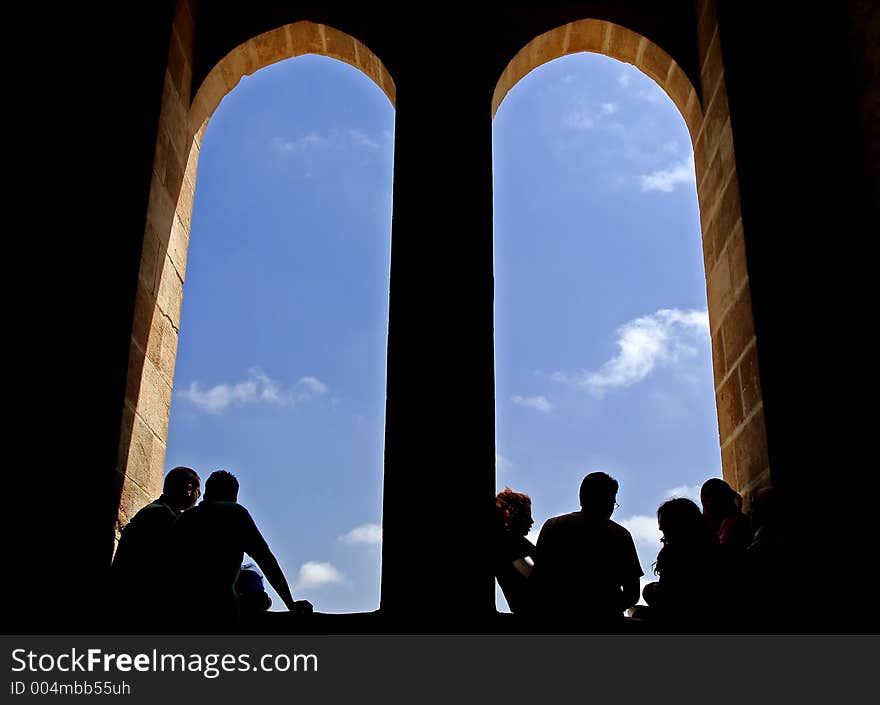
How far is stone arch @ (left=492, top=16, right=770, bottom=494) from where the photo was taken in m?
4.08

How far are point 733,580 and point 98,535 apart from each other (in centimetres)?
243

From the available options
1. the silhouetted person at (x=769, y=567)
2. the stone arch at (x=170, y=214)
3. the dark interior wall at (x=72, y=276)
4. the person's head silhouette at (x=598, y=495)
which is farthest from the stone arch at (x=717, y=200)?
the dark interior wall at (x=72, y=276)

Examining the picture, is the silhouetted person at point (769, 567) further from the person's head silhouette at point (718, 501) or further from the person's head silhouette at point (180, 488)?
the person's head silhouette at point (180, 488)

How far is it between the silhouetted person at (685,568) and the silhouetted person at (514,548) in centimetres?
48

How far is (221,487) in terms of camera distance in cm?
356

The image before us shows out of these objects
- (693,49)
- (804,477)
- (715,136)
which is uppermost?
(693,49)

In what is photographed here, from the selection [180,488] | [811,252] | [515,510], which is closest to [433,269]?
[515,510]

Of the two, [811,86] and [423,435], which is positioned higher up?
[811,86]

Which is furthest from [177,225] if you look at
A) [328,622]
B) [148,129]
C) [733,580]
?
[733,580]

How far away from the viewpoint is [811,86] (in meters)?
4.52

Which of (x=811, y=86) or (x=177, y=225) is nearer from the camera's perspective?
(x=811, y=86)

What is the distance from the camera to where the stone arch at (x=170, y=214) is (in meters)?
4.12

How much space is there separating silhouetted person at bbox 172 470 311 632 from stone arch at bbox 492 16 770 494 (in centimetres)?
203

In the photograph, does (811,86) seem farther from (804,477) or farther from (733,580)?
(733,580)
